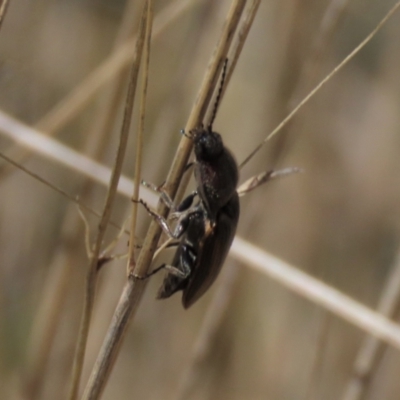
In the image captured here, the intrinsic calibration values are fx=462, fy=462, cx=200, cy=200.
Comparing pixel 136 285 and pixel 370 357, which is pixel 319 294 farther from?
pixel 136 285

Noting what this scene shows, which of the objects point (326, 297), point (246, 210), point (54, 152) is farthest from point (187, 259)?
point (246, 210)

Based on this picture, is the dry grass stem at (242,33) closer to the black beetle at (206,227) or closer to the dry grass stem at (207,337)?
the black beetle at (206,227)

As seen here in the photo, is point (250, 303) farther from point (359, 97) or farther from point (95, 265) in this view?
point (95, 265)

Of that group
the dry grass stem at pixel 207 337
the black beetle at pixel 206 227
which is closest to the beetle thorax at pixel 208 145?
the black beetle at pixel 206 227

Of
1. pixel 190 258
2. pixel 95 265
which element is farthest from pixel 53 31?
pixel 95 265

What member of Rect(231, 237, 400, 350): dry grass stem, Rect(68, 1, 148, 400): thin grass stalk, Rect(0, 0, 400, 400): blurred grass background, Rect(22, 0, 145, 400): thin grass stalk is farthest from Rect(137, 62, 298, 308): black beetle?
Rect(0, 0, 400, 400): blurred grass background
